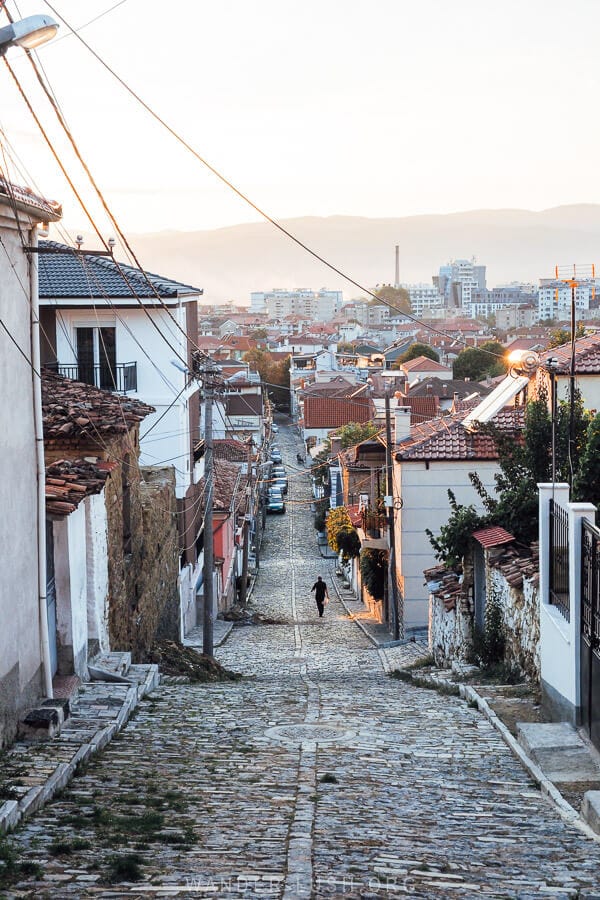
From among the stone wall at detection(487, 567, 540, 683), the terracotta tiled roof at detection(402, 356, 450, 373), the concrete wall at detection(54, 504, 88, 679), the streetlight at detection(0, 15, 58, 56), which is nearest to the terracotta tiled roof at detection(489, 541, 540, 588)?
the stone wall at detection(487, 567, 540, 683)

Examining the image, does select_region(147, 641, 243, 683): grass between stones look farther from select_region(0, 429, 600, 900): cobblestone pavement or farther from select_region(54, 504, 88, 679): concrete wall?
select_region(54, 504, 88, 679): concrete wall

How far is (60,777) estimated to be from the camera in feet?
25.7

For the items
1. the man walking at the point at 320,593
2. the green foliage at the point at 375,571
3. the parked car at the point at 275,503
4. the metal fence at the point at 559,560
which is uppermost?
the metal fence at the point at 559,560

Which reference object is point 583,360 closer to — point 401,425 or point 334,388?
point 401,425

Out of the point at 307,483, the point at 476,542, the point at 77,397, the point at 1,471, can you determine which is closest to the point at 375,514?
the point at 476,542

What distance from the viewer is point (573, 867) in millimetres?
6199

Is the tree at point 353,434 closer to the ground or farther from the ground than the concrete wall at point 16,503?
closer to the ground

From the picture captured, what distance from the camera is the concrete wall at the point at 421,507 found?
2592 centimetres

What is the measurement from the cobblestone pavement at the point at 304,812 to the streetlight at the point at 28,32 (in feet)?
17.1

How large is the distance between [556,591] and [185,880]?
6394 millimetres

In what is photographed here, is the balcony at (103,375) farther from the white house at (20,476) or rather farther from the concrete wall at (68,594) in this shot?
the white house at (20,476)

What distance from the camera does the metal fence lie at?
1048 centimetres

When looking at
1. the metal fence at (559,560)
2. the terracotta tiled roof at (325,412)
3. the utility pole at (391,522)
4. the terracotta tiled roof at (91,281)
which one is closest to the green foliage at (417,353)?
the terracotta tiled roof at (325,412)

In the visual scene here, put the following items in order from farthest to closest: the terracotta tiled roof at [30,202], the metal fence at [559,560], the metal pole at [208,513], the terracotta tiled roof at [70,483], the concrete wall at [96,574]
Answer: the metal pole at [208,513] < the concrete wall at [96,574] < the terracotta tiled roof at [70,483] < the metal fence at [559,560] < the terracotta tiled roof at [30,202]
